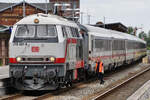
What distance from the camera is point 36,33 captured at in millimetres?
14391

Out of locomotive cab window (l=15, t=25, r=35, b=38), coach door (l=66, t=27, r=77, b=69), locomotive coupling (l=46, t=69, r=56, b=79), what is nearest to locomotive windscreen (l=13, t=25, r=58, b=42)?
locomotive cab window (l=15, t=25, r=35, b=38)

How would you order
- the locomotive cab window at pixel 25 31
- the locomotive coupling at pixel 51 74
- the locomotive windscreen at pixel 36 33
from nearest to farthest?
the locomotive coupling at pixel 51 74 < the locomotive windscreen at pixel 36 33 < the locomotive cab window at pixel 25 31

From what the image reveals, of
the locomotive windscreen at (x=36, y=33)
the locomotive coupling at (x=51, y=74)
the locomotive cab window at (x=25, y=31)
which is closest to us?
the locomotive coupling at (x=51, y=74)

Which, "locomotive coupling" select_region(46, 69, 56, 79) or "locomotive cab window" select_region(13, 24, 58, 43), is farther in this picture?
"locomotive cab window" select_region(13, 24, 58, 43)

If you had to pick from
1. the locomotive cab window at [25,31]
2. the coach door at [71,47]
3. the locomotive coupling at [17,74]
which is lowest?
the locomotive coupling at [17,74]

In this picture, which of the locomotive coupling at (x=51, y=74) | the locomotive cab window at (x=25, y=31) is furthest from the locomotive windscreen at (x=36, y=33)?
the locomotive coupling at (x=51, y=74)

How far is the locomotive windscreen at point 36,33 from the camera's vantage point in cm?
1425

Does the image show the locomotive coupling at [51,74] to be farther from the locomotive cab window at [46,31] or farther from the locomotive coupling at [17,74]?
the locomotive cab window at [46,31]

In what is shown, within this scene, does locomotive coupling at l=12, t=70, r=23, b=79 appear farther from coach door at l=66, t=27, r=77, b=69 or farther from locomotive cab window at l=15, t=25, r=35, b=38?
coach door at l=66, t=27, r=77, b=69

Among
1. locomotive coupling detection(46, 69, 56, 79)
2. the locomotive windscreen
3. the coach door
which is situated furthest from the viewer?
the coach door

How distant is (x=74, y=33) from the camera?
16.2 metres

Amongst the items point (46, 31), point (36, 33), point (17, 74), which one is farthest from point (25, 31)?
point (17, 74)

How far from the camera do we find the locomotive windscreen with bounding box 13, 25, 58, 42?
1425cm

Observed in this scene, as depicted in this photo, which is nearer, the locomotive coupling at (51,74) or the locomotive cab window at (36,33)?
the locomotive coupling at (51,74)
